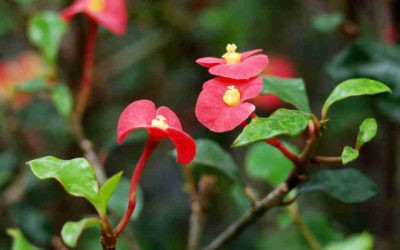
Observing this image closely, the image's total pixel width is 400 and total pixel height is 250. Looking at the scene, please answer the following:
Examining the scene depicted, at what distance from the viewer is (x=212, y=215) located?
163 cm

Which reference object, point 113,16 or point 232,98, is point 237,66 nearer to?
point 232,98

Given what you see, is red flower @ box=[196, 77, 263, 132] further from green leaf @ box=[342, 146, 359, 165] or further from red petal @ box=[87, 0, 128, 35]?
red petal @ box=[87, 0, 128, 35]

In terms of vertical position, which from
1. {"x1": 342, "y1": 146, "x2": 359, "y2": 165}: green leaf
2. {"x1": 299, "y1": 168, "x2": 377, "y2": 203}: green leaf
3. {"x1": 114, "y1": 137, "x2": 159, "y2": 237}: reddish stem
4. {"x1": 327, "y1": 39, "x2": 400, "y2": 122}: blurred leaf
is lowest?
{"x1": 299, "y1": 168, "x2": 377, "y2": 203}: green leaf

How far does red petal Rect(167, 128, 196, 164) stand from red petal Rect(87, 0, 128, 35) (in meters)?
0.42

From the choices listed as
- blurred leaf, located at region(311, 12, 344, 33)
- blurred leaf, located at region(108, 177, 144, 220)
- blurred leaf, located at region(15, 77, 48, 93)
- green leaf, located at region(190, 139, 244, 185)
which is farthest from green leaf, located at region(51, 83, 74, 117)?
blurred leaf, located at region(311, 12, 344, 33)

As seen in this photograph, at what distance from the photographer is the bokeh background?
111cm

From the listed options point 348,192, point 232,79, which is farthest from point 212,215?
point 232,79

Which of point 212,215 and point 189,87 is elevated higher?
point 189,87

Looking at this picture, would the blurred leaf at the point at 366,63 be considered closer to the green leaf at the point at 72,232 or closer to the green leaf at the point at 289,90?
the green leaf at the point at 289,90

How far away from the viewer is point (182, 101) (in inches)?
70.4

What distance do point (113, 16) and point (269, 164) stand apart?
332 mm

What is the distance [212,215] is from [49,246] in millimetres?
495

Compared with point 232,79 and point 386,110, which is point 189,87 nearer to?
point 386,110

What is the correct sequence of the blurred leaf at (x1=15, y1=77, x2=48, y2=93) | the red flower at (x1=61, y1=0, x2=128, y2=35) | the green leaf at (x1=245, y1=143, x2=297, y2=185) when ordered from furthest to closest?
the blurred leaf at (x1=15, y1=77, x2=48, y2=93) < the red flower at (x1=61, y1=0, x2=128, y2=35) < the green leaf at (x1=245, y1=143, x2=297, y2=185)
